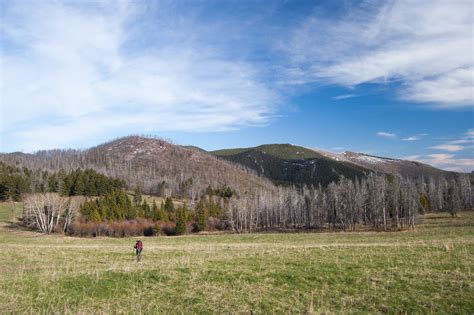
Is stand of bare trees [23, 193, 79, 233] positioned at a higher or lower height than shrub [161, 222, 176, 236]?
higher

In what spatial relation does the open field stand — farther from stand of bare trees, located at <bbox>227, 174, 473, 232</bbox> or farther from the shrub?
stand of bare trees, located at <bbox>227, 174, 473, 232</bbox>

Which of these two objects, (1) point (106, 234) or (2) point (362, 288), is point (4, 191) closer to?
(1) point (106, 234)

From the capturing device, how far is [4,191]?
11500cm

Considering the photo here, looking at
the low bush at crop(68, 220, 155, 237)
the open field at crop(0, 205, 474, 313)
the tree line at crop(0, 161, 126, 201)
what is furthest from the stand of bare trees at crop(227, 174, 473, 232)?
the open field at crop(0, 205, 474, 313)

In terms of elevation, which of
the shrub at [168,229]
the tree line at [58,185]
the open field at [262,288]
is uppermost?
the tree line at [58,185]

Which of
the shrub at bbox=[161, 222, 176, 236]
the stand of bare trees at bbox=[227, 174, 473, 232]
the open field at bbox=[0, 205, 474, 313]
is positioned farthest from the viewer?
the shrub at bbox=[161, 222, 176, 236]

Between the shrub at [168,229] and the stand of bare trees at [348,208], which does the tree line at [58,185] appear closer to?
the shrub at [168,229]

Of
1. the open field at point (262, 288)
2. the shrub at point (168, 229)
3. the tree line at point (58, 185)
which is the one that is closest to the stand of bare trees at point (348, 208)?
the shrub at point (168, 229)

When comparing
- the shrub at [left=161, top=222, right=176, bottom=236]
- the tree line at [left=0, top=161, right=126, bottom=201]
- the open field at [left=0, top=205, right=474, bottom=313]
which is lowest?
the shrub at [left=161, top=222, right=176, bottom=236]

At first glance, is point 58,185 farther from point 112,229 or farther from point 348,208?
point 348,208

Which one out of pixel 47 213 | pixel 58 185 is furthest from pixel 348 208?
pixel 58 185

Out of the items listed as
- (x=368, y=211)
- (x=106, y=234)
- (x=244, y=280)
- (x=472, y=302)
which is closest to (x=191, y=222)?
(x=106, y=234)

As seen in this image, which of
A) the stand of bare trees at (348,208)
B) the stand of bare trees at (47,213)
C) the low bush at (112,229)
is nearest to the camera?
the stand of bare trees at (47,213)

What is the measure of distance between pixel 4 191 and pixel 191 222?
2807 inches
